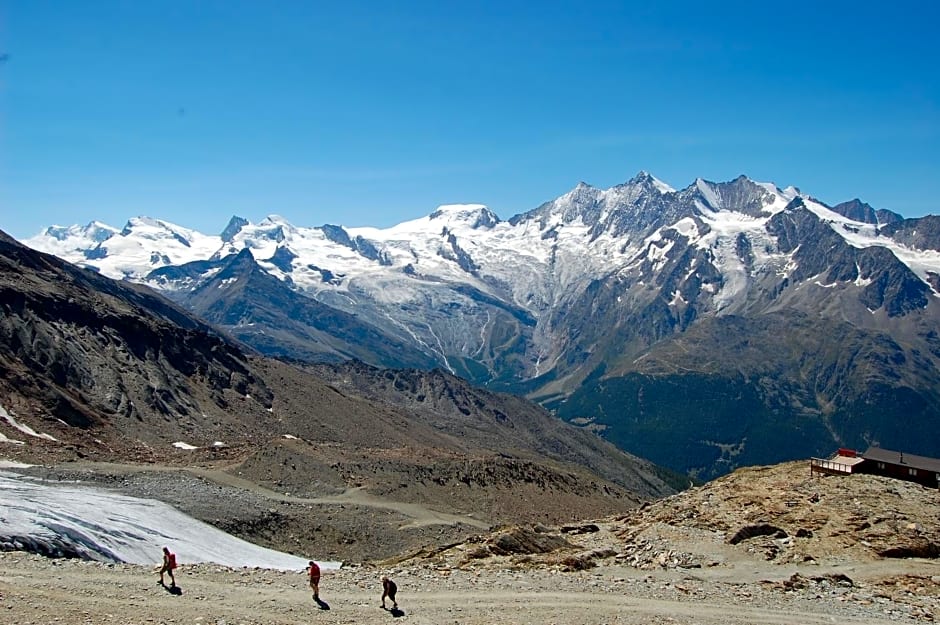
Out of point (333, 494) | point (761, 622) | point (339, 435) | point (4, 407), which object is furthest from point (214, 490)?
point (339, 435)

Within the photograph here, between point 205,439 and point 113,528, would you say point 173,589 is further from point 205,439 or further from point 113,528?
point 205,439

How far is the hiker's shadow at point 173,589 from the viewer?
36281 mm

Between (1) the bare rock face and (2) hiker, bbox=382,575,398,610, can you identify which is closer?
(2) hiker, bbox=382,575,398,610

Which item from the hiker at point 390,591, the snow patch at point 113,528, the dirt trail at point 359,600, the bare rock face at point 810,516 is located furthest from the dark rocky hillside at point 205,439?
the hiker at point 390,591

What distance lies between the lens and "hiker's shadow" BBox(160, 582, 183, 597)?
3628cm

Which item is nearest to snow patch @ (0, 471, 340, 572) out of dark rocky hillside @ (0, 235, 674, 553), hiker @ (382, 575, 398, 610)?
dark rocky hillside @ (0, 235, 674, 553)

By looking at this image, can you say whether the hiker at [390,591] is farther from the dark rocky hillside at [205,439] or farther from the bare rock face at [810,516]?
the dark rocky hillside at [205,439]

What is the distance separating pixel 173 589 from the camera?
36594 mm

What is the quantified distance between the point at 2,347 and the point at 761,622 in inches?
5857

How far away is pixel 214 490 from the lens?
8988 cm

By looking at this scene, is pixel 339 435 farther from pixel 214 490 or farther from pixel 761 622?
pixel 761 622

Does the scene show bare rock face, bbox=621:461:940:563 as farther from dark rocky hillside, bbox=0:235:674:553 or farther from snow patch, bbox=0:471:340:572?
dark rocky hillside, bbox=0:235:674:553

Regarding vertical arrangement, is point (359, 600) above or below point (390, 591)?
below

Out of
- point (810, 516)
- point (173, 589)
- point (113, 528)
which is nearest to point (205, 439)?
point (113, 528)
